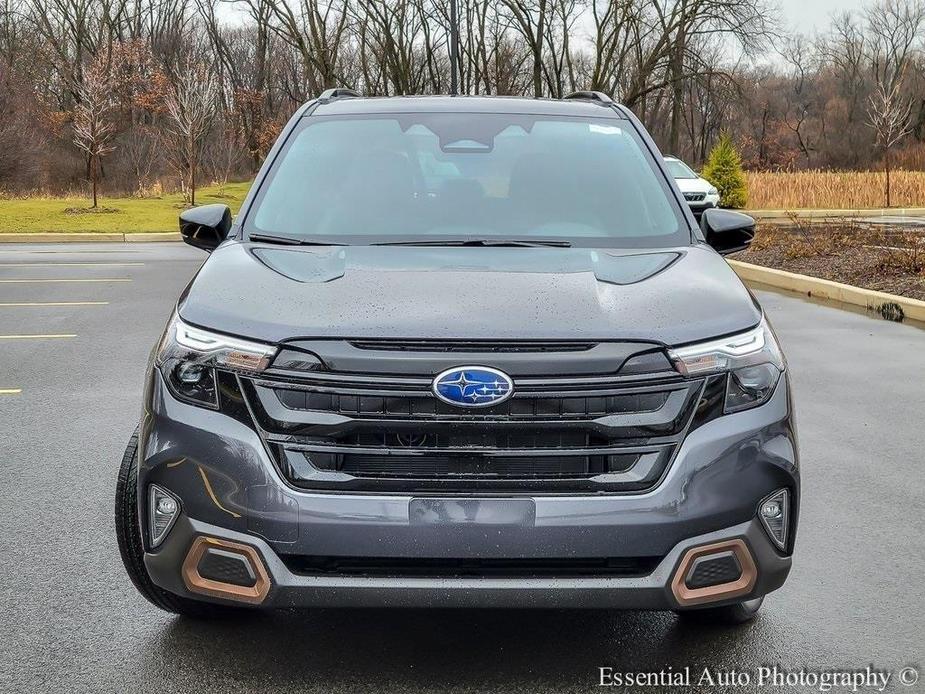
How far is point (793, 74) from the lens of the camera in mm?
77688

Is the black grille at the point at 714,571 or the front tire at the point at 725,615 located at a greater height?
the black grille at the point at 714,571

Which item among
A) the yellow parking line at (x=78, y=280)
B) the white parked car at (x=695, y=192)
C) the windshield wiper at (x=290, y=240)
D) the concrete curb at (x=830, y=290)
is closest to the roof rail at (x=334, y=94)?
the windshield wiper at (x=290, y=240)

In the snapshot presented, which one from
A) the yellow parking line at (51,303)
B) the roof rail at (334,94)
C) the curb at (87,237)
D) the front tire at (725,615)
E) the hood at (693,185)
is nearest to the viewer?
the front tire at (725,615)

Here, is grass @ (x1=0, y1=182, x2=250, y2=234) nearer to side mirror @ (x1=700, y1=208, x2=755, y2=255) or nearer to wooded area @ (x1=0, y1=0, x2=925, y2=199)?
wooded area @ (x1=0, y1=0, x2=925, y2=199)

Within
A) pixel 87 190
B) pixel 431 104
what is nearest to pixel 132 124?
pixel 87 190

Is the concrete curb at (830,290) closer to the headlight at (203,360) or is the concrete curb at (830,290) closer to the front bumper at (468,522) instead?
the front bumper at (468,522)

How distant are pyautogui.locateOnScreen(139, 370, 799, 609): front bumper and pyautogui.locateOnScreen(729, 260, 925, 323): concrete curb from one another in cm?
892

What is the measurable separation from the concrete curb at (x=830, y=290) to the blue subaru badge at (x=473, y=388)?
29.9 ft

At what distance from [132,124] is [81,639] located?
5442 cm

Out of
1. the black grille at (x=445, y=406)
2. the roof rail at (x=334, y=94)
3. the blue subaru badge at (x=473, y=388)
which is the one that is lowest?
the black grille at (x=445, y=406)

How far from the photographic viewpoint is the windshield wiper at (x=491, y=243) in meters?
3.89

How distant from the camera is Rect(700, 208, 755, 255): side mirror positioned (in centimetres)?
435

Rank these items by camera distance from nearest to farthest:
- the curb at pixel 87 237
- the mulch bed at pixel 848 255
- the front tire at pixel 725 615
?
the front tire at pixel 725 615, the mulch bed at pixel 848 255, the curb at pixel 87 237

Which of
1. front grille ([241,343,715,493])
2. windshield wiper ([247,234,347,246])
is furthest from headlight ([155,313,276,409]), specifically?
windshield wiper ([247,234,347,246])
